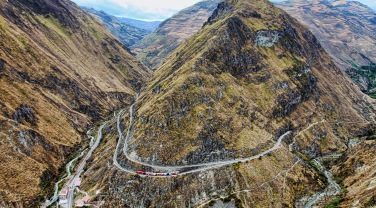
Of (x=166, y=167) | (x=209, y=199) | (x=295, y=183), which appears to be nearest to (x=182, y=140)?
(x=166, y=167)

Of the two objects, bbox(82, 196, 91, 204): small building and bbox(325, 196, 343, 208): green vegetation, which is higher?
bbox(82, 196, 91, 204): small building

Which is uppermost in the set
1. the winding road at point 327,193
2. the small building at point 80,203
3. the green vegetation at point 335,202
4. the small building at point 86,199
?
the small building at point 80,203

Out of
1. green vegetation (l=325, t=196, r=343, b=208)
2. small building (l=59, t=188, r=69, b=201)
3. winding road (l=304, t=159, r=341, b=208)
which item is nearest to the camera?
green vegetation (l=325, t=196, r=343, b=208)

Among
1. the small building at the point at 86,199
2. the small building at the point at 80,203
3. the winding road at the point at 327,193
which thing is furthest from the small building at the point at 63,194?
the winding road at the point at 327,193

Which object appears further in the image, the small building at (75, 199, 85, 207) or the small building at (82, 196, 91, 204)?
the small building at (82, 196, 91, 204)

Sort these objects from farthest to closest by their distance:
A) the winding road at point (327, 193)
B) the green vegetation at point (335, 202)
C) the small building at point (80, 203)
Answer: the winding road at point (327, 193) < the small building at point (80, 203) < the green vegetation at point (335, 202)

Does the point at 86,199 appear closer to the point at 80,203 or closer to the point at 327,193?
the point at 80,203

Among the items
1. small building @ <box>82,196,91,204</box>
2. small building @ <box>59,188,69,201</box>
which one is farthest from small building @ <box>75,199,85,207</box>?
small building @ <box>59,188,69,201</box>

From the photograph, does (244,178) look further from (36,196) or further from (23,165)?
(23,165)

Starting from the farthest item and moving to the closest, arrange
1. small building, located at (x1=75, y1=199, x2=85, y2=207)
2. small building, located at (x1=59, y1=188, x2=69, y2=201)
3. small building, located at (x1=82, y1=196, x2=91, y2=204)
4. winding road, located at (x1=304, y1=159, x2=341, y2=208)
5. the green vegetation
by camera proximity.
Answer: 1. winding road, located at (x1=304, y1=159, x2=341, y2=208)
2. small building, located at (x1=59, y1=188, x2=69, y2=201)
3. small building, located at (x1=82, y1=196, x2=91, y2=204)
4. small building, located at (x1=75, y1=199, x2=85, y2=207)
5. the green vegetation

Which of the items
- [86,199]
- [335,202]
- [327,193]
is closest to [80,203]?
[86,199]

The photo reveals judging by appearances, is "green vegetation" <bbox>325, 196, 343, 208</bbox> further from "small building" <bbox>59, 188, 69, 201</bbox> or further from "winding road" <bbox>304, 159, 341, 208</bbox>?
"small building" <bbox>59, 188, 69, 201</bbox>

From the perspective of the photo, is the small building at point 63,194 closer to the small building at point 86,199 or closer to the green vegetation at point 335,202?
the small building at point 86,199
